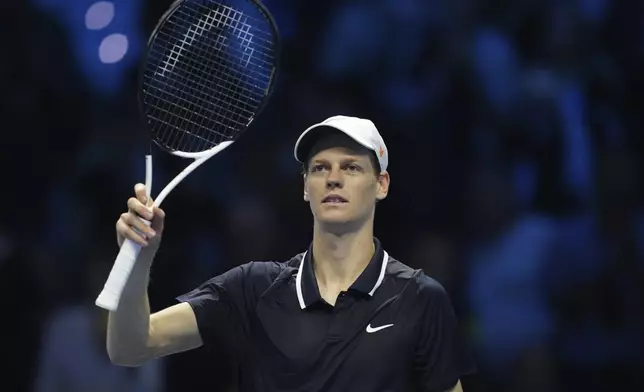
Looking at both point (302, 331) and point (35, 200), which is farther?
point (35, 200)

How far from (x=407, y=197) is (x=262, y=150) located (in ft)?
1.93

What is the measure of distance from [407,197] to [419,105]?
14.8 inches

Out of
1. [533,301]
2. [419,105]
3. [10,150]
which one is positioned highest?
[419,105]

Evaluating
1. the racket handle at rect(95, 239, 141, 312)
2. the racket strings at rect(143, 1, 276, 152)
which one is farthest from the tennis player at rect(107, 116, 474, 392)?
the racket strings at rect(143, 1, 276, 152)

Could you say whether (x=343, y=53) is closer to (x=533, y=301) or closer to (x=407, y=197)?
(x=407, y=197)

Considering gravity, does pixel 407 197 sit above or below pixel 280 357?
above

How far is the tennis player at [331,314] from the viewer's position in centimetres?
228

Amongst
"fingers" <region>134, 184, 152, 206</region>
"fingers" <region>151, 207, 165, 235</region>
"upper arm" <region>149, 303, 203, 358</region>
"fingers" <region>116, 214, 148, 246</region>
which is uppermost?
"fingers" <region>134, 184, 152, 206</region>

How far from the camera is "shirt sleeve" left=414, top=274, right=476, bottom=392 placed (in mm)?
2357

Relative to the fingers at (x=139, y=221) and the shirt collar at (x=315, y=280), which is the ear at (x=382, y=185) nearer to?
the shirt collar at (x=315, y=280)

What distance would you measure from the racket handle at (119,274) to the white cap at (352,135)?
1.76 feet

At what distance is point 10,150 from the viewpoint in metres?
3.97

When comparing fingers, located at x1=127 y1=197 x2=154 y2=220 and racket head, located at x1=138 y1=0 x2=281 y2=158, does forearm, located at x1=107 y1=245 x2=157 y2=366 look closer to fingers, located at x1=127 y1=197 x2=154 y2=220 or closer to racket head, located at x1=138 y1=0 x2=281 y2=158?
fingers, located at x1=127 y1=197 x2=154 y2=220

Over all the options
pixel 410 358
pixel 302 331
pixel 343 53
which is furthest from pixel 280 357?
pixel 343 53
